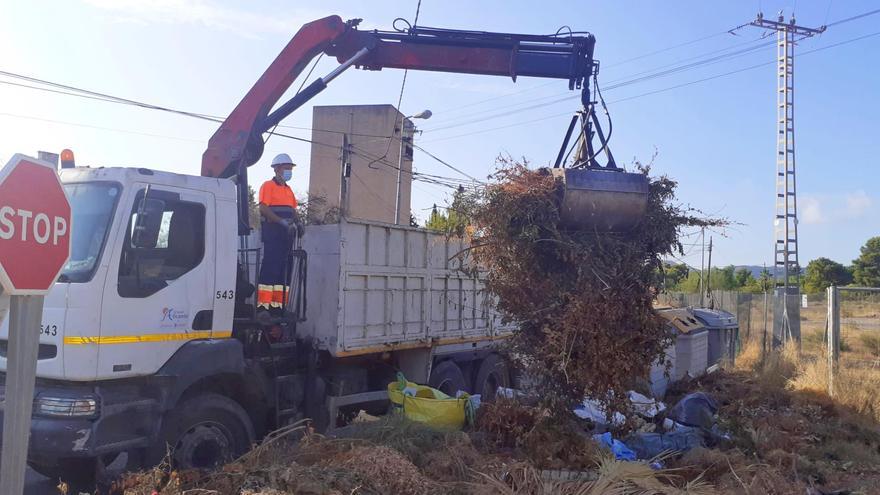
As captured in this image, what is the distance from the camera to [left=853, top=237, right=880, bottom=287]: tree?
128 ft

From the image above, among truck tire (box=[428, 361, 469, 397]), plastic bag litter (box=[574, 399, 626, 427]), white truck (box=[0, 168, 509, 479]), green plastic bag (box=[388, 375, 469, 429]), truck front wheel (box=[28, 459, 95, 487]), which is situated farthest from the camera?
truck tire (box=[428, 361, 469, 397])

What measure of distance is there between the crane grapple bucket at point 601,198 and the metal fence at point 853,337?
19.7 ft

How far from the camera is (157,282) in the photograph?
5648 millimetres

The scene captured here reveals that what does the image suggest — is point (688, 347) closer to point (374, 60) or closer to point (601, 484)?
point (374, 60)

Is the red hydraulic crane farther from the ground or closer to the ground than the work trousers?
farther from the ground

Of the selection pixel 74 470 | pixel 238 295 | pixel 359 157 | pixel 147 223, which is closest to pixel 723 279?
pixel 359 157

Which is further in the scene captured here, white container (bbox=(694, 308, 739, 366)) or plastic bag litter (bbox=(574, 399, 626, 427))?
white container (bbox=(694, 308, 739, 366))

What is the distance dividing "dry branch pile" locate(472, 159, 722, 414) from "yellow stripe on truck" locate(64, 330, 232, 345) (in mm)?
2366

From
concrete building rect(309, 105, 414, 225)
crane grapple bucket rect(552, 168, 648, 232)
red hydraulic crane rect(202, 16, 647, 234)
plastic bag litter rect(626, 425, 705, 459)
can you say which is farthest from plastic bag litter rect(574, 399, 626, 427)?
concrete building rect(309, 105, 414, 225)

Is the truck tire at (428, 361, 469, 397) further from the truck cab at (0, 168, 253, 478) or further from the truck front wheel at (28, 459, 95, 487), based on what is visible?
the truck front wheel at (28, 459, 95, 487)

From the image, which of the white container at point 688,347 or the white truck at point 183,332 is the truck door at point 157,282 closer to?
the white truck at point 183,332

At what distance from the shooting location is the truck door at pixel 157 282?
5336mm

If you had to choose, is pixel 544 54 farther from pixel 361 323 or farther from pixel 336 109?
pixel 336 109

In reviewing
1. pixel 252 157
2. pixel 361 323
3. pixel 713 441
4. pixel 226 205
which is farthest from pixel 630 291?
pixel 252 157
